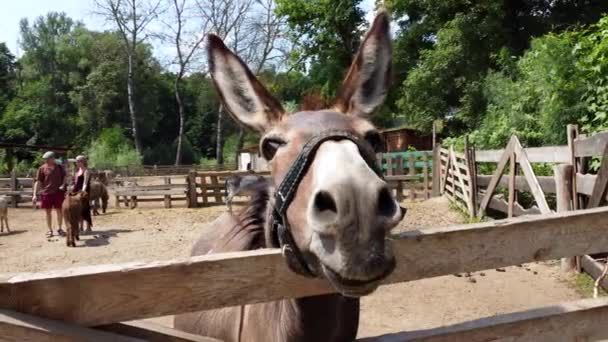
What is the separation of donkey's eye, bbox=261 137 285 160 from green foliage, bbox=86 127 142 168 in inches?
1671

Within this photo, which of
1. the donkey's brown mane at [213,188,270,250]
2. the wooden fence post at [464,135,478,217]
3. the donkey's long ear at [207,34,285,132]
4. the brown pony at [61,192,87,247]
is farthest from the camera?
the wooden fence post at [464,135,478,217]

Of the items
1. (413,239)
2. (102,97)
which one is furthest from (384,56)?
(102,97)

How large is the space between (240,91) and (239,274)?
866 mm

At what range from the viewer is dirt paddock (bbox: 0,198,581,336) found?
5.36 m

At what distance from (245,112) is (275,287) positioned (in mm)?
823

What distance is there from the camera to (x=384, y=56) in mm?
2189

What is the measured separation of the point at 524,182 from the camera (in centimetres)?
780

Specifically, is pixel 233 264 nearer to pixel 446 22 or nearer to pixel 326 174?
pixel 326 174

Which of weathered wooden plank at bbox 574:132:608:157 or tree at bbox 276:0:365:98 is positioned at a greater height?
tree at bbox 276:0:365:98

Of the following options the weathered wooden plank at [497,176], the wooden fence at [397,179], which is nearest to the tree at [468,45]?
the wooden fence at [397,179]

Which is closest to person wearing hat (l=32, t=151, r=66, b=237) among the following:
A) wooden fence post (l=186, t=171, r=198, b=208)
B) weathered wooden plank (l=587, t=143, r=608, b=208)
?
wooden fence post (l=186, t=171, r=198, b=208)

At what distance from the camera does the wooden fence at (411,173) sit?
1653 centimetres

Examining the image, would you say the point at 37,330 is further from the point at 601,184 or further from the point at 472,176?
the point at 472,176

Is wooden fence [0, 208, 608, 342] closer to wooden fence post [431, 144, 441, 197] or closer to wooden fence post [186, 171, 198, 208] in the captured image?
wooden fence post [431, 144, 441, 197]
